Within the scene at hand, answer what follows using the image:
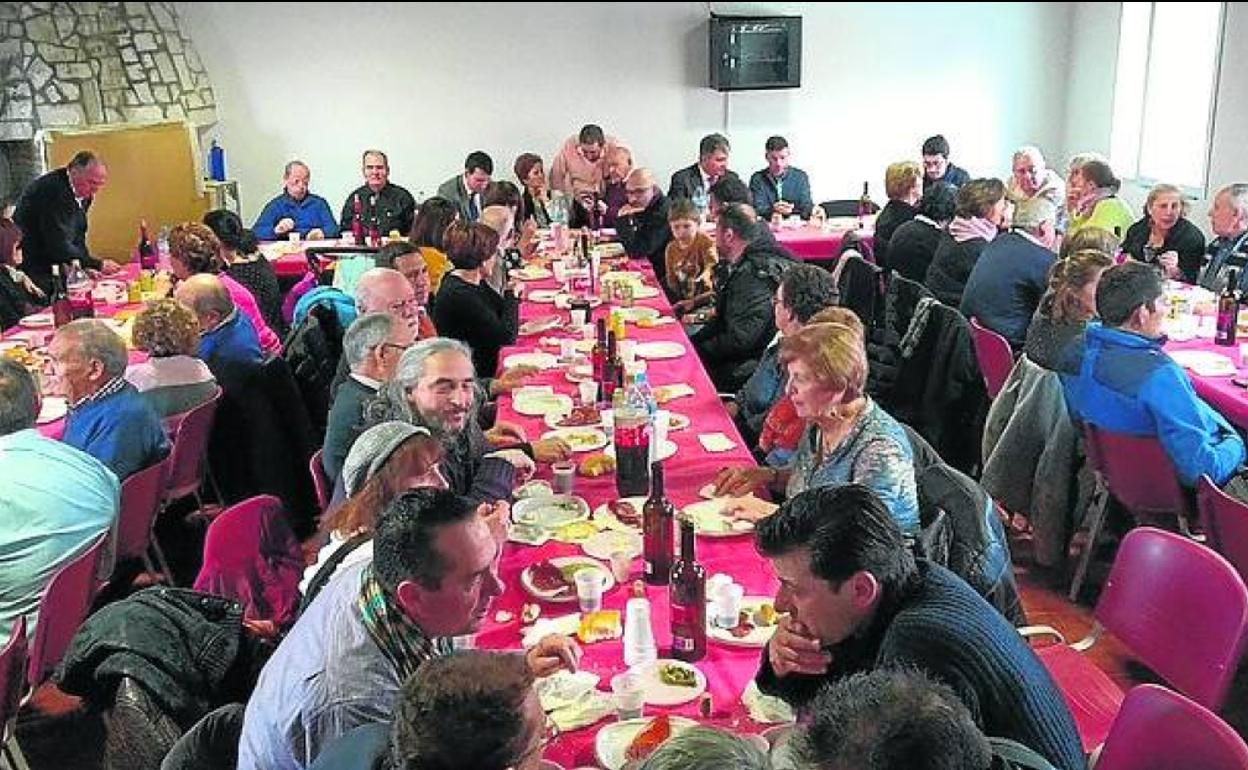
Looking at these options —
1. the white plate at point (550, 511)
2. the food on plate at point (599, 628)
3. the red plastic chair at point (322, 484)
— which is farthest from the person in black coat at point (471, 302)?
the food on plate at point (599, 628)

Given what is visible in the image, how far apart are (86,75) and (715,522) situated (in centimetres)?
769

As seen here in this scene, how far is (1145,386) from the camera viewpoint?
3.83 metres

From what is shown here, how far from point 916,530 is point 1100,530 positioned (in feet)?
6.36

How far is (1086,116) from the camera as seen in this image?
9.87 m

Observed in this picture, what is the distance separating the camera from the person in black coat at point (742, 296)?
17.4 feet

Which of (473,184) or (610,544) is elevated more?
(473,184)

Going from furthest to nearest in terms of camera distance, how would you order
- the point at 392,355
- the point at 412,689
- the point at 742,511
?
1. the point at 392,355
2. the point at 742,511
3. the point at 412,689

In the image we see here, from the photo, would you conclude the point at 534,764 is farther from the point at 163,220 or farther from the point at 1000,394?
the point at 163,220

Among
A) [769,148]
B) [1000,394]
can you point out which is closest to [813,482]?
[1000,394]

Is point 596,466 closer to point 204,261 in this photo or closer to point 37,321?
point 204,261

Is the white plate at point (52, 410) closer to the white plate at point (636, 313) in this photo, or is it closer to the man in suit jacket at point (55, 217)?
the white plate at point (636, 313)

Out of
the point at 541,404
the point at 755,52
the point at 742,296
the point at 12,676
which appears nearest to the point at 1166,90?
the point at 755,52

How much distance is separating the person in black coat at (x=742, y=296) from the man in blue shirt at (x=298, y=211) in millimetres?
4165

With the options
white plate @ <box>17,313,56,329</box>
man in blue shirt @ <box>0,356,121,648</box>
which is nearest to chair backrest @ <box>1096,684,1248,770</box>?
man in blue shirt @ <box>0,356,121,648</box>
